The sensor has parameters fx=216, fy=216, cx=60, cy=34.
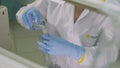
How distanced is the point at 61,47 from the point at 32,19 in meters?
0.30

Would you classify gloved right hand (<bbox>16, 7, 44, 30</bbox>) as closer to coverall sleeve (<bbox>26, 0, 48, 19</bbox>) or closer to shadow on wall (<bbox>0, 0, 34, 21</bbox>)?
coverall sleeve (<bbox>26, 0, 48, 19</bbox>)

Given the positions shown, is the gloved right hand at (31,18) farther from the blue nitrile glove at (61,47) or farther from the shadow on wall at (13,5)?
the shadow on wall at (13,5)

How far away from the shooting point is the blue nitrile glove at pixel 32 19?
45.3 inches

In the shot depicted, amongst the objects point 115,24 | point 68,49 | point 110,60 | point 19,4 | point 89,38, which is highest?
point 115,24

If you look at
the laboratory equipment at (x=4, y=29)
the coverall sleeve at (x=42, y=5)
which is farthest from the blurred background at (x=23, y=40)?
the coverall sleeve at (x=42, y=5)

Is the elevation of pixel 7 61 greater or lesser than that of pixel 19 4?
greater

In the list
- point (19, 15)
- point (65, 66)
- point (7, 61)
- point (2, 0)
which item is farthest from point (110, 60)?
point (2, 0)

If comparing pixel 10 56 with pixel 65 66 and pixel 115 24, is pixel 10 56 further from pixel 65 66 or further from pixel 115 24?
pixel 115 24

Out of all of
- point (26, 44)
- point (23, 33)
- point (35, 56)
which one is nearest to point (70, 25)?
point (35, 56)

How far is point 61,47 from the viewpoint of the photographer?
0.98 meters

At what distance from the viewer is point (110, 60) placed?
0.71 metres

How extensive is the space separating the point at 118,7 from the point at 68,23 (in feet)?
2.15

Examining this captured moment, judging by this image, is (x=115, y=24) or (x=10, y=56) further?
(x=10, y=56)

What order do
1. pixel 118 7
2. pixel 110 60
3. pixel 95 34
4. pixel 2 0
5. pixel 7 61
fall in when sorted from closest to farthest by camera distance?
1. pixel 118 7
2. pixel 110 60
3. pixel 7 61
4. pixel 95 34
5. pixel 2 0
